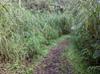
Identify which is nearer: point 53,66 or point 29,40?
point 53,66

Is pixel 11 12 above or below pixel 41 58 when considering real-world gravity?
above

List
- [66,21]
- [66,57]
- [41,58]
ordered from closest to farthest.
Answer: [41,58] → [66,57] → [66,21]

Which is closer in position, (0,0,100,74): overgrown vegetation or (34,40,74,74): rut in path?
(0,0,100,74): overgrown vegetation

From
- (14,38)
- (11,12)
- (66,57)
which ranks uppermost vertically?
(11,12)

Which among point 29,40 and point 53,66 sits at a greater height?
point 29,40

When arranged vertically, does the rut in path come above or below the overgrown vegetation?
below

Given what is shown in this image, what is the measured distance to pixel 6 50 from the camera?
7.00m

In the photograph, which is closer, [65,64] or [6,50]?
[6,50]

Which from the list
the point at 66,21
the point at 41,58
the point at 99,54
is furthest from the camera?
the point at 66,21

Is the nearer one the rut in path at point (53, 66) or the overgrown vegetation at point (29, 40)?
the overgrown vegetation at point (29, 40)

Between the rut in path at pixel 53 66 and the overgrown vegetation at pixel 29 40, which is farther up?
the overgrown vegetation at pixel 29 40

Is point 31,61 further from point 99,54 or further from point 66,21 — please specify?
point 66,21

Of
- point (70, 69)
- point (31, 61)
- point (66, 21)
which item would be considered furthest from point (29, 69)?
point (66, 21)

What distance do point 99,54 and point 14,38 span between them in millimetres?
3327
